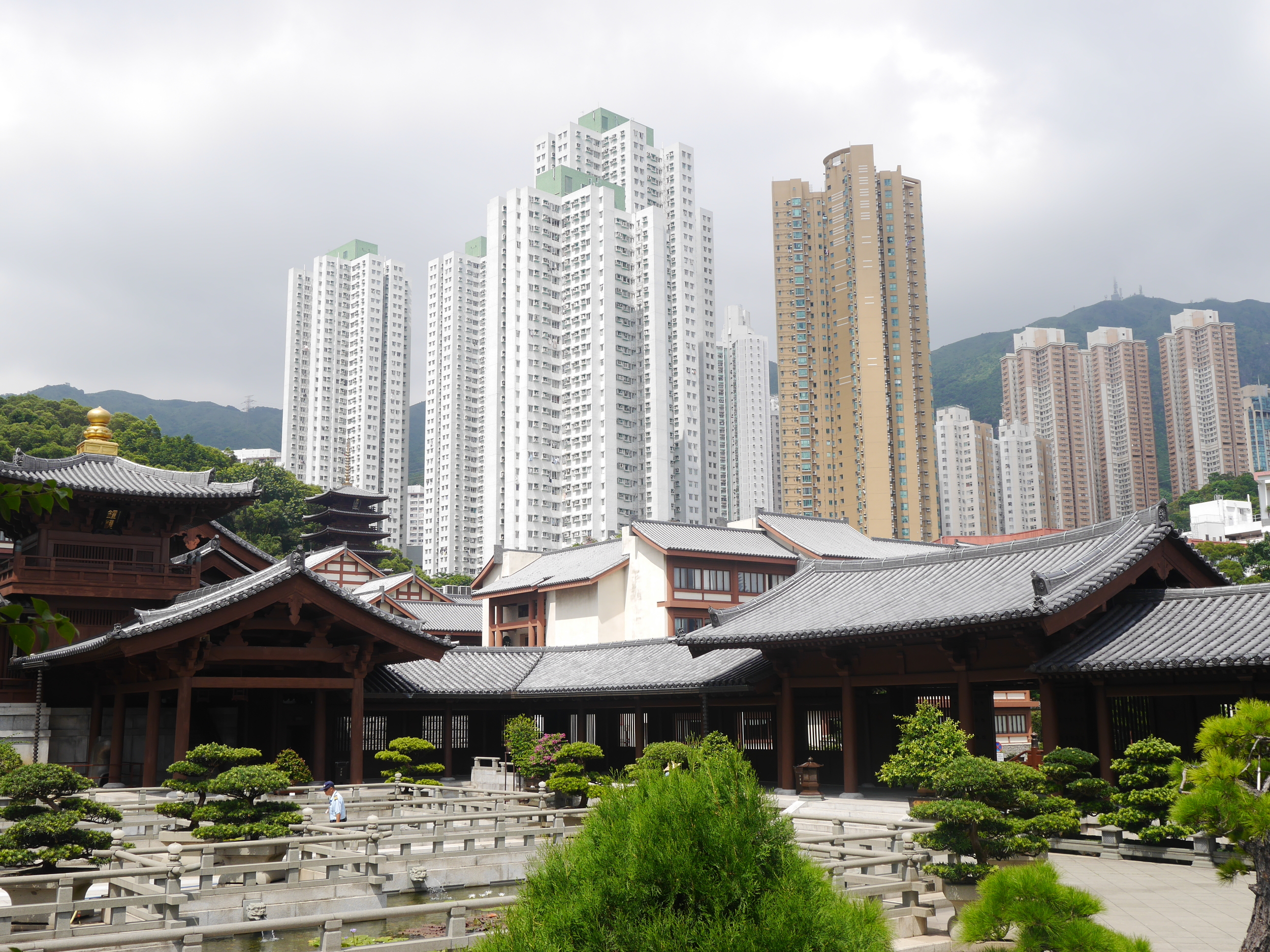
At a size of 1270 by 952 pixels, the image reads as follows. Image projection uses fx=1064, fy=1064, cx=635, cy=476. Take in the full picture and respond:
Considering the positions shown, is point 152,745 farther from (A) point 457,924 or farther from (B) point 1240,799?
(B) point 1240,799

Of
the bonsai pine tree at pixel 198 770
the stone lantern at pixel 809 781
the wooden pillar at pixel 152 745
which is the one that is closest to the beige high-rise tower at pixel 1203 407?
the stone lantern at pixel 809 781

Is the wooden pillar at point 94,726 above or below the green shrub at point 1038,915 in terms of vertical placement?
above

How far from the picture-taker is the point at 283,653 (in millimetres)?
29828

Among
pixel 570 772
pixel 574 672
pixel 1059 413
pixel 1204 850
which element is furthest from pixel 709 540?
pixel 1059 413

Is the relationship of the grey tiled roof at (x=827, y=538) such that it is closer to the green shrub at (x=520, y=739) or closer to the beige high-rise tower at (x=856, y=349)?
the green shrub at (x=520, y=739)

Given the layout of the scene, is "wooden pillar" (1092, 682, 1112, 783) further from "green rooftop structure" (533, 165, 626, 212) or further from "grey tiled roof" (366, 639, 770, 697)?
"green rooftop structure" (533, 165, 626, 212)

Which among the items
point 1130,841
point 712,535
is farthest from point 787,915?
point 712,535

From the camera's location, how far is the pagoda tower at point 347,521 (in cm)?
8925

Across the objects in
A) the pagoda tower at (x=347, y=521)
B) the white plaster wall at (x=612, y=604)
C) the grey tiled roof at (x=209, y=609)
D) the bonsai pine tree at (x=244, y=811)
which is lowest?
the bonsai pine tree at (x=244, y=811)

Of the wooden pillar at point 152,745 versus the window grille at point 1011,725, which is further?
the window grille at point 1011,725

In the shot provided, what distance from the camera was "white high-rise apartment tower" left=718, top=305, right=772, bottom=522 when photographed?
138250mm

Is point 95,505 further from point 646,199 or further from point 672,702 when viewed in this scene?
point 646,199

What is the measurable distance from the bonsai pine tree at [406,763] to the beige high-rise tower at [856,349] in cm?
8446

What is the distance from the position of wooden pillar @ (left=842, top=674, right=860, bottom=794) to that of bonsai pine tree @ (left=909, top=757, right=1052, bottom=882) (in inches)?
491
